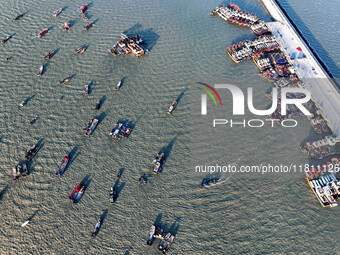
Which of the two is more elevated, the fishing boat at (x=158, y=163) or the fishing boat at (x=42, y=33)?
the fishing boat at (x=42, y=33)

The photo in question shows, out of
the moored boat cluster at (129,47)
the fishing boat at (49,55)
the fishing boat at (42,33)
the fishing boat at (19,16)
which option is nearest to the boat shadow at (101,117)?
the moored boat cluster at (129,47)

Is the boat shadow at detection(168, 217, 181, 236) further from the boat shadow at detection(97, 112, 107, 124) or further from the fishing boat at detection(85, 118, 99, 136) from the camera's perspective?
the boat shadow at detection(97, 112, 107, 124)

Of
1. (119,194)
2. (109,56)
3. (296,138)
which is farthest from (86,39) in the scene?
(296,138)

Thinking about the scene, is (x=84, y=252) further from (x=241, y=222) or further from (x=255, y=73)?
(x=255, y=73)

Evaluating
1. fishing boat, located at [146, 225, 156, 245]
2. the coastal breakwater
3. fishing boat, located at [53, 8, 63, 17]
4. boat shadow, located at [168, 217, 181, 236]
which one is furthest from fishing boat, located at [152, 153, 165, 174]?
fishing boat, located at [53, 8, 63, 17]

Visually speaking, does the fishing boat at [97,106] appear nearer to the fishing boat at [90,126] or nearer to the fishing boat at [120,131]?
the fishing boat at [90,126]

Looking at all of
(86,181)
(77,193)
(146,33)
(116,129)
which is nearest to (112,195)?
(86,181)

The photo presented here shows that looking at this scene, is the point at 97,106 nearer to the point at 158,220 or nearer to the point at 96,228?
the point at 96,228
